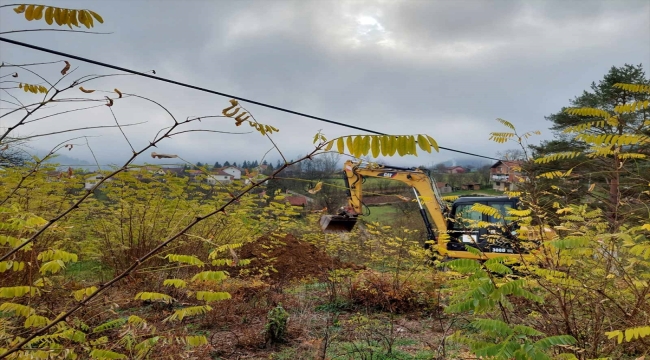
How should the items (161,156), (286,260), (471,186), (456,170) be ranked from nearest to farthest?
1. (161,156)
2. (286,260)
3. (456,170)
4. (471,186)

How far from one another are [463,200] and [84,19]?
9198mm

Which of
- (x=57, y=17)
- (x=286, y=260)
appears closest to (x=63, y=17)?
(x=57, y=17)

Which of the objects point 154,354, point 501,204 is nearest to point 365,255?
point 501,204

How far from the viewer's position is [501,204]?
928 centimetres

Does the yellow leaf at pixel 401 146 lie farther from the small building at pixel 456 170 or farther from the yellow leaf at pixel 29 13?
the small building at pixel 456 170

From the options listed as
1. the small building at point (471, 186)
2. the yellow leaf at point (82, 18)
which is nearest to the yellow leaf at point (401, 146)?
the yellow leaf at point (82, 18)

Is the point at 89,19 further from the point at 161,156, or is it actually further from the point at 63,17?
the point at 161,156

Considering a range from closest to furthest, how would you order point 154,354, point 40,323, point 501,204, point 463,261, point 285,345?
point 40,323 < point 463,261 < point 154,354 < point 285,345 < point 501,204

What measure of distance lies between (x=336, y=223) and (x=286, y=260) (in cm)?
265

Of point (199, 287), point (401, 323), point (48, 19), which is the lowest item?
point (401, 323)

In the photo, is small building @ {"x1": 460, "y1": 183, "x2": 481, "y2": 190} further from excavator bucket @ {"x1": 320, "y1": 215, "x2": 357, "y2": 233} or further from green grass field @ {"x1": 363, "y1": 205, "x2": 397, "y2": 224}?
excavator bucket @ {"x1": 320, "y1": 215, "x2": 357, "y2": 233}

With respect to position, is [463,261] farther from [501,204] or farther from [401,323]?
[501,204]

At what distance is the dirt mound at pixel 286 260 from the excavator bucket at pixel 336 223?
1.55 m

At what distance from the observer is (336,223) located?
10.9m
